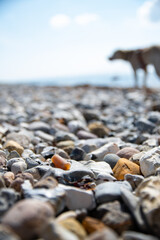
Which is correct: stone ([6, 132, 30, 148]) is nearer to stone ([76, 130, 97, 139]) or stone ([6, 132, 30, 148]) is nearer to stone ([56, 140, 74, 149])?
stone ([56, 140, 74, 149])

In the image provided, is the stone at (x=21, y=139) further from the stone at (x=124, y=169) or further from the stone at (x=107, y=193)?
the stone at (x=107, y=193)

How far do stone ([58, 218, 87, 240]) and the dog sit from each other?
900cm

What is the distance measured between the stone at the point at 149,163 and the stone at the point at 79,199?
59 centimetres

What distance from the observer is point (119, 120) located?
418 centimetres

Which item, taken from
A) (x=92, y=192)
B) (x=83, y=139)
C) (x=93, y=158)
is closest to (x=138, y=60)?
(x=83, y=139)

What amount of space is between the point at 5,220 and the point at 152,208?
69 cm

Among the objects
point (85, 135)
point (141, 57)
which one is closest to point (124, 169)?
point (85, 135)

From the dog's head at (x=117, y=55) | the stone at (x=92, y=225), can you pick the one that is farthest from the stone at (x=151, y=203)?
the dog's head at (x=117, y=55)

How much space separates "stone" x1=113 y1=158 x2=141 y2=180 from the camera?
1.79 metres

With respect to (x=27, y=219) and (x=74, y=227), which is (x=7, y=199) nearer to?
(x=27, y=219)

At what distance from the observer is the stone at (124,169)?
179 centimetres

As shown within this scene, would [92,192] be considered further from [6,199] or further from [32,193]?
[6,199]

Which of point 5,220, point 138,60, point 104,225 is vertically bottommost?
point 104,225

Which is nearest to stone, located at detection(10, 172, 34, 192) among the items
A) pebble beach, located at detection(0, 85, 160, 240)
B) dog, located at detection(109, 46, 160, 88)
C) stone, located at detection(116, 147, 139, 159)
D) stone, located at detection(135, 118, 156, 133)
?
pebble beach, located at detection(0, 85, 160, 240)
